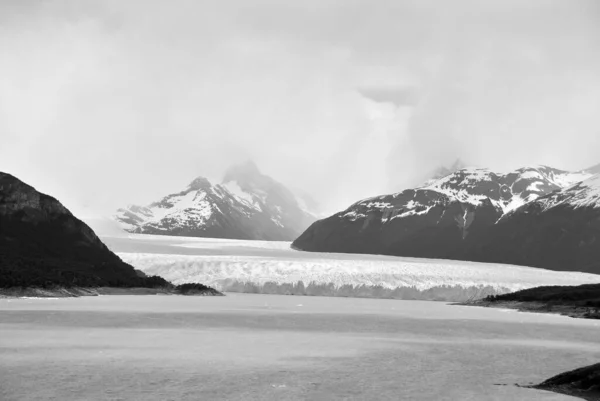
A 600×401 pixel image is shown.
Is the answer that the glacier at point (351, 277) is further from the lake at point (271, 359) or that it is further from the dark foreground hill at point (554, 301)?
the lake at point (271, 359)

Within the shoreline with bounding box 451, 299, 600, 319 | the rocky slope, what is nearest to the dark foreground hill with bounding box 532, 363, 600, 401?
the shoreline with bounding box 451, 299, 600, 319

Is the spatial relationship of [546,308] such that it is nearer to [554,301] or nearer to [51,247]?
[554,301]

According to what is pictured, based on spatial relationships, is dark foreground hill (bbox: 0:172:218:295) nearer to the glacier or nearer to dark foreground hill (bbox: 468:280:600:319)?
the glacier

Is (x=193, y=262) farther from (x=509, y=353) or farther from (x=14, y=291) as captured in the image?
(x=509, y=353)

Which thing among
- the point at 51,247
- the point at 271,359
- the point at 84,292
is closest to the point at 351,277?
the point at 84,292

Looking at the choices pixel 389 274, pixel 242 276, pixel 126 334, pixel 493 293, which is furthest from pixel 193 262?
pixel 126 334

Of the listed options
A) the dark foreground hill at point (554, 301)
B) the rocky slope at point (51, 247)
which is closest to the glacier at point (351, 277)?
the rocky slope at point (51, 247)
